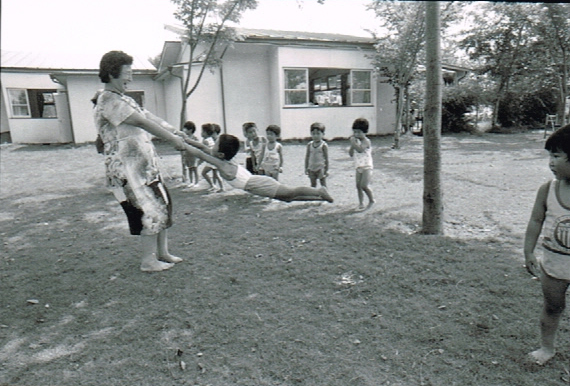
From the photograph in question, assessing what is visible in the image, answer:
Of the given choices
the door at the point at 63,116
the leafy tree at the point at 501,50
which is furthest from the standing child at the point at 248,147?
the leafy tree at the point at 501,50

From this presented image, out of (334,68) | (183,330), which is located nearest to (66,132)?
(334,68)

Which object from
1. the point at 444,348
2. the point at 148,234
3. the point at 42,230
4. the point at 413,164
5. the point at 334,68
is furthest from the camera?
the point at 334,68

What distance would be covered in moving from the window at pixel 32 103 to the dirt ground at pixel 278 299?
12017 mm

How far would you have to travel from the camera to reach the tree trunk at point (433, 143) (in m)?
4.09

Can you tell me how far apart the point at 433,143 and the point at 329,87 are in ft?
44.2

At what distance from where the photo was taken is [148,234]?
3.47m

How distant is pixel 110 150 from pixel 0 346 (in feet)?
4.89

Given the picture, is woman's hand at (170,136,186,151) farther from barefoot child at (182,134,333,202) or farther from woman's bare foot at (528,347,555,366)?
woman's bare foot at (528,347,555,366)

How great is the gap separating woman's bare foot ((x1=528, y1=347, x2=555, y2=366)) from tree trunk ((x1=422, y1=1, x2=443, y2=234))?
222 centimetres

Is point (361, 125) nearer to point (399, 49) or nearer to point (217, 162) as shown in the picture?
point (217, 162)

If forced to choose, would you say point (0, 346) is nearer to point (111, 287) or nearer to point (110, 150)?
point (111, 287)

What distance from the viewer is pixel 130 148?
10.5ft

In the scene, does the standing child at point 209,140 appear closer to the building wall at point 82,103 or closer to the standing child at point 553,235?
the standing child at point 553,235

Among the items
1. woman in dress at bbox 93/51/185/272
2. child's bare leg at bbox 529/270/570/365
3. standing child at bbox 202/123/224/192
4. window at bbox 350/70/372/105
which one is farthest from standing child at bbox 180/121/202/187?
window at bbox 350/70/372/105
